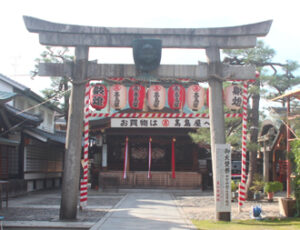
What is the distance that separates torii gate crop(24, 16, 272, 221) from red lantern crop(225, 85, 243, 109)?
0.52 metres

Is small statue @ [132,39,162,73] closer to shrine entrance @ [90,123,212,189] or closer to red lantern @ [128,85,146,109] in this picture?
red lantern @ [128,85,146,109]

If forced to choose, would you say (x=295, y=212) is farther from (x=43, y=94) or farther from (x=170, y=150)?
(x=43, y=94)

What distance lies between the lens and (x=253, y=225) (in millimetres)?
11336

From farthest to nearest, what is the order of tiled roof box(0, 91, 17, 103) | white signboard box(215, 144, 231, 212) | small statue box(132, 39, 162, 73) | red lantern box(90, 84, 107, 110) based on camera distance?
1. tiled roof box(0, 91, 17, 103)
2. red lantern box(90, 84, 107, 110)
3. small statue box(132, 39, 162, 73)
4. white signboard box(215, 144, 231, 212)

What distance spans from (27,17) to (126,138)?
46.3ft

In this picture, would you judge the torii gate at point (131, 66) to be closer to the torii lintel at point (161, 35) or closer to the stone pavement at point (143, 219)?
the torii lintel at point (161, 35)

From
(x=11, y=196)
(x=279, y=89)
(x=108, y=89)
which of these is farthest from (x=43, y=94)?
(x=279, y=89)

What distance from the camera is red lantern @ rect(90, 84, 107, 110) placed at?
1314 cm

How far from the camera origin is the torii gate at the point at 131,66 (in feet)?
40.4

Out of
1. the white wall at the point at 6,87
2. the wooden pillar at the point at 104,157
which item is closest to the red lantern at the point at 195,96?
the white wall at the point at 6,87

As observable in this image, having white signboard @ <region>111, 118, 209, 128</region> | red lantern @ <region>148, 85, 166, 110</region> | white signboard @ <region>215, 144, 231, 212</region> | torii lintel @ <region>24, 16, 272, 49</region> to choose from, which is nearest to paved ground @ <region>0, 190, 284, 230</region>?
white signboard @ <region>215, 144, 231, 212</region>

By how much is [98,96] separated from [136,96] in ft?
4.25

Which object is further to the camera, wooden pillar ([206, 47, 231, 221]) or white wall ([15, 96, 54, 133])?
white wall ([15, 96, 54, 133])

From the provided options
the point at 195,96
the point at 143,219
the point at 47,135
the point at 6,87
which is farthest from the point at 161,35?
the point at 47,135
